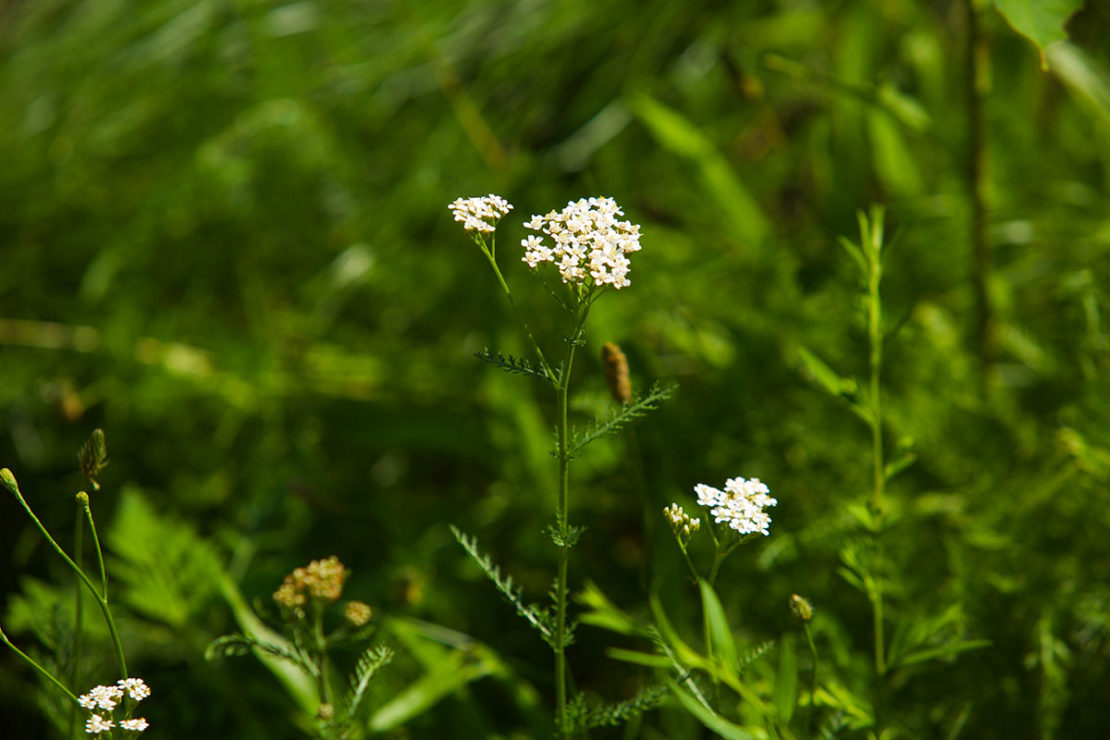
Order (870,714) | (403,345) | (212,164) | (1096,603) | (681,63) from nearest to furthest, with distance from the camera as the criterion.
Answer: (870,714)
(1096,603)
(403,345)
(212,164)
(681,63)

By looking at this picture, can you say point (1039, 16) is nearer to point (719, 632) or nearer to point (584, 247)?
point (584, 247)

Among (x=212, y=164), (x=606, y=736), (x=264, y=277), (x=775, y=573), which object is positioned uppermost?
(x=212, y=164)

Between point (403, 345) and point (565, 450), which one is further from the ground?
point (565, 450)

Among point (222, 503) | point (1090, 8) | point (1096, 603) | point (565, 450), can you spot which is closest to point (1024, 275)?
point (1090, 8)

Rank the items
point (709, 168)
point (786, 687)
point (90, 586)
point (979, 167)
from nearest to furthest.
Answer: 1. point (90, 586)
2. point (786, 687)
3. point (979, 167)
4. point (709, 168)

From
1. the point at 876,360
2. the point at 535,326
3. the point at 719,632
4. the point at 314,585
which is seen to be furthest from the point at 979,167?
the point at 314,585

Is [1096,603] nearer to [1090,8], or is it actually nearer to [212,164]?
[1090,8]
